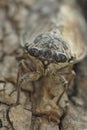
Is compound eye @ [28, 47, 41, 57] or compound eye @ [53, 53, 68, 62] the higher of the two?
compound eye @ [28, 47, 41, 57]

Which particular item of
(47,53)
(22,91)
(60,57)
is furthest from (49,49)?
(22,91)

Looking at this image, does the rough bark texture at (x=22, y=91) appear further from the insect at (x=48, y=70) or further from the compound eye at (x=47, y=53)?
the compound eye at (x=47, y=53)

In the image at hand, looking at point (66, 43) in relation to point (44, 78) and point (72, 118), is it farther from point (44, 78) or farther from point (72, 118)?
point (72, 118)

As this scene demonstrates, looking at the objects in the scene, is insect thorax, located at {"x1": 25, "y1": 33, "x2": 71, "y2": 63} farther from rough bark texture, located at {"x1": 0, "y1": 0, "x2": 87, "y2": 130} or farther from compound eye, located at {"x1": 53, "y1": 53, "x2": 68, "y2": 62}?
rough bark texture, located at {"x1": 0, "y1": 0, "x2": 87, "y2": 130}

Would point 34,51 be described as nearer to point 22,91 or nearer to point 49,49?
point 49,49

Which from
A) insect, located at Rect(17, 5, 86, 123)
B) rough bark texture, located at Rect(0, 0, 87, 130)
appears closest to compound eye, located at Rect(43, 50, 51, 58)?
insect, located at Rect(17, 5, 86, 123)

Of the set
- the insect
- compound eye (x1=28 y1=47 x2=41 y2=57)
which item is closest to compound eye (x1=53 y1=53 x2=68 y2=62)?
the insect

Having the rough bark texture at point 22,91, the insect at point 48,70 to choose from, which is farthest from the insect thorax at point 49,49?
the rough bark texture at point 22,91
